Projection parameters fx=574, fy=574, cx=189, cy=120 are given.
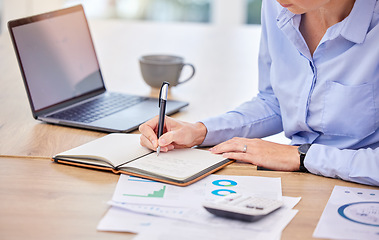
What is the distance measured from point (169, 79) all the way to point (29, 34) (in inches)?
20.4

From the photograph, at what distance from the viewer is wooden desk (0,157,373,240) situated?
38.3 inches

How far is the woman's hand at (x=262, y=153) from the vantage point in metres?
1.29

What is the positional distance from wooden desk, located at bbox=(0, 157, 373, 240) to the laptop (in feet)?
0.98

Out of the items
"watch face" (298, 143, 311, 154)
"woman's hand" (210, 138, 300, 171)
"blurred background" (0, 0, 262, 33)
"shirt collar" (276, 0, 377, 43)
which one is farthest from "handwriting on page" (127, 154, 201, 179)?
"blurred background" (0, 0, 262, 33)

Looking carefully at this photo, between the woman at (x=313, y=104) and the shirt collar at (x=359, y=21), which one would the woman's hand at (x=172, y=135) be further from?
the shirt collar at (x=359, y=21)

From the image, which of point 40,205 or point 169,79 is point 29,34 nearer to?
point 169,79

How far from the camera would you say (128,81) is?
6.66 ft

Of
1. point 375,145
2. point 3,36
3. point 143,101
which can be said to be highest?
point 3,36

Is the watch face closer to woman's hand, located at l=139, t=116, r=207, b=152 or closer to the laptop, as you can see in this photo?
Answer: woman's hand, located at l=139, t=116, r=207, b=152

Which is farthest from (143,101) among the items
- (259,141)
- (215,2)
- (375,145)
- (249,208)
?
(215,2)

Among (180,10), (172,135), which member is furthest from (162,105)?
(180,10)

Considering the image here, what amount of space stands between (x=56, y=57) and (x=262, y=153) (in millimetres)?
692

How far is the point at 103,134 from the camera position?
4.91 feet

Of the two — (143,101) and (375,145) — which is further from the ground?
(143,101)
